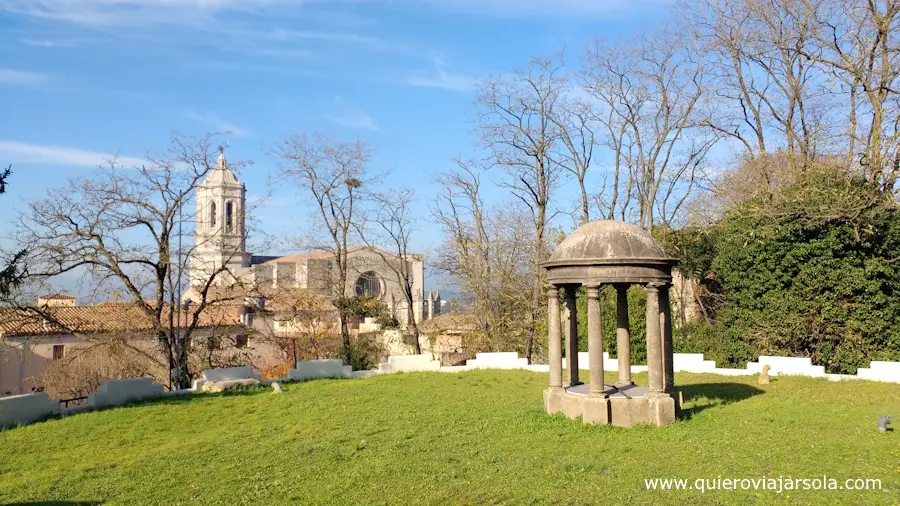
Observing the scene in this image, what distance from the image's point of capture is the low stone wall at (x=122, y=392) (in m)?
15.1

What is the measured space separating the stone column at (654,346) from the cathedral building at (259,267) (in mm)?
13569

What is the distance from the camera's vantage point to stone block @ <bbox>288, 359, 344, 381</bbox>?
19.6 metres

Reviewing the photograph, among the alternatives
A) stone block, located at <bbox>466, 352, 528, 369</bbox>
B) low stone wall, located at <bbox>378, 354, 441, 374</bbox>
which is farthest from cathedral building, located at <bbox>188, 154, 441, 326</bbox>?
stone block, located at <bbox>466, 352, 528, 369</bbox>

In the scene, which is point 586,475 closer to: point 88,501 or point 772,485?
point 772,485

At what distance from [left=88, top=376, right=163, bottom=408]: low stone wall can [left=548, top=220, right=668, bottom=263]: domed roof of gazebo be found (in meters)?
10.5

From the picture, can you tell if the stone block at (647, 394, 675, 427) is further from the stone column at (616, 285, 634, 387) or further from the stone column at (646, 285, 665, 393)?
the stone column at (616, 285, 634, 387)

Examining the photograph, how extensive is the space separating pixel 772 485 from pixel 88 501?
7925mm

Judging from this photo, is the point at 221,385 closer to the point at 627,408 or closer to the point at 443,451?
the point at 443,451

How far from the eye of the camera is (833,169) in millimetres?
18656

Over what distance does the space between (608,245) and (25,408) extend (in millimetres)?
11850

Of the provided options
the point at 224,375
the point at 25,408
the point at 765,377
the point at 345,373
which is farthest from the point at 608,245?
the point at 25,408

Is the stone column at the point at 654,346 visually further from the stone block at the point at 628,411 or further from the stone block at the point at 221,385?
the stone block at the point at 221,385

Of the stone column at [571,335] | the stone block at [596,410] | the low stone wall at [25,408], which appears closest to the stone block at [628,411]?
the stone block at [596,410]

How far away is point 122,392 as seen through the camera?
15.6m
